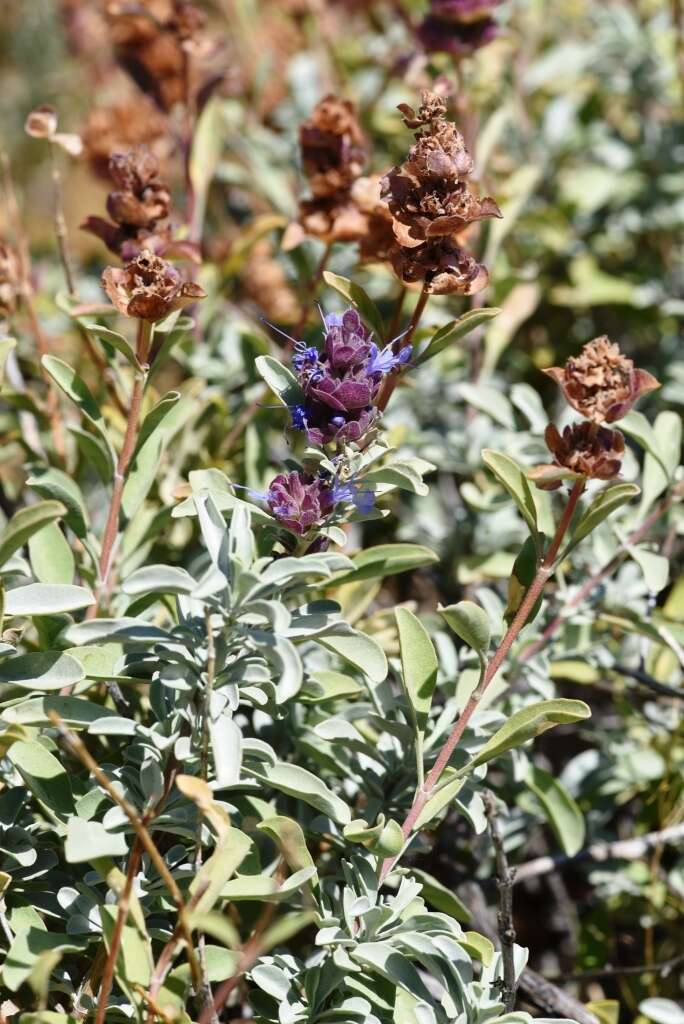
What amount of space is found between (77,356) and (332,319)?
1.26m

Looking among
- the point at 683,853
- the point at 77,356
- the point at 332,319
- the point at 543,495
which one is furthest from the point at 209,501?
the point at 77,356

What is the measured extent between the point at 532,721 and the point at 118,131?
5.11ft

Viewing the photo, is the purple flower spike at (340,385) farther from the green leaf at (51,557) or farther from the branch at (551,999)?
the branch at (551,999)

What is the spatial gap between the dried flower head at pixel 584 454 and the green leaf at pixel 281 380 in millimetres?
272

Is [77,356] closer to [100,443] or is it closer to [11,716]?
[100,443]

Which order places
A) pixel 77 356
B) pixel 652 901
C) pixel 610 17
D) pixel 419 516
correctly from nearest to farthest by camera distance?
pixel 652 901 < pixel 419 516 < pixel 77 356 < pixel 610 17

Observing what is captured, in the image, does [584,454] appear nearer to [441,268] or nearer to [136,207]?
[441,268]

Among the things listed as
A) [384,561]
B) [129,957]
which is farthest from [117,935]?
[384,561]

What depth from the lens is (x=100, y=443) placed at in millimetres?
1383

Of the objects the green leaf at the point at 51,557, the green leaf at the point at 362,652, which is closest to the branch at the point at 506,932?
the green leaf at the point at 362,652

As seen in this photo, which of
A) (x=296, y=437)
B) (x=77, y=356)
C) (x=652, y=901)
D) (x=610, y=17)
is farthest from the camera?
(x=610, y=17)

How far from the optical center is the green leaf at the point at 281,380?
1.10 meters

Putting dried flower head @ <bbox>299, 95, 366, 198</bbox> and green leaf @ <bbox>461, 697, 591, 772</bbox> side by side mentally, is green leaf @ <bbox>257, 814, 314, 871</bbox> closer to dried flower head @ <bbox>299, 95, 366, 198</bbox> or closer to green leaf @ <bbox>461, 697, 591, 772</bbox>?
green leaf @ <bbox>461, 697, 591, 772</bbox>

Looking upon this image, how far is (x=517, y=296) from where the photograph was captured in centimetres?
210
